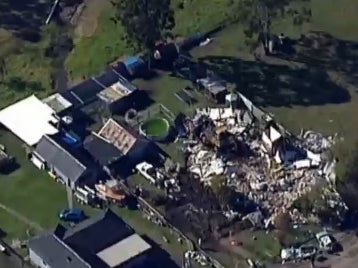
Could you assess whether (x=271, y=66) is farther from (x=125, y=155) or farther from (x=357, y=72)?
(x=125, y=155)

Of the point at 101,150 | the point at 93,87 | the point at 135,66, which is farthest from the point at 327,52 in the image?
the point at 101,150

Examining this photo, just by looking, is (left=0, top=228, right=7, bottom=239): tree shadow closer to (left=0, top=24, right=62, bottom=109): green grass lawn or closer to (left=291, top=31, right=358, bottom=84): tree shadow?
(left=0, top=24, right=62, bottom=109): green grass lawn

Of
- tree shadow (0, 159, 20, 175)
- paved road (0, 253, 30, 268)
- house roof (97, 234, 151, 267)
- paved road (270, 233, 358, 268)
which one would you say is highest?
tree shadow (0, 159, 20, 175)

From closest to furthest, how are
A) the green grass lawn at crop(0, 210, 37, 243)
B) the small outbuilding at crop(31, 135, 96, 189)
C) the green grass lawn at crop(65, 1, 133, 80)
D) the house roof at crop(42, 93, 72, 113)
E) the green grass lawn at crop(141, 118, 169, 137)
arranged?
1. the green grass lawn at crop(0, 210, 37, 243)
2. the small outbuilding at crop(31, 135, 96, 189)
3. the green grass lawn at crop(141, 118, 169, 137)
4. the house roof at crop(42, 93, 72, 113)
5. the green grass lawn at crop(65, 1, 133, 80)

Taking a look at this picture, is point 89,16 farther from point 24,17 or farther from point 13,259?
point 13,259

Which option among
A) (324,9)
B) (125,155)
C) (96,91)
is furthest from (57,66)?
(324,9)

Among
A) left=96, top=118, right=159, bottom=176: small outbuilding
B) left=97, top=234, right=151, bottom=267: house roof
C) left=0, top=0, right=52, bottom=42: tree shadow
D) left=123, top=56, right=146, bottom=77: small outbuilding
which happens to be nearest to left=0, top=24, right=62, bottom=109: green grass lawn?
left=0, top=0, right=52, bottom=42: tree shadow
